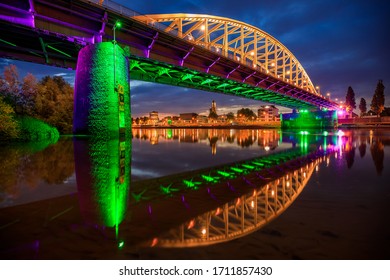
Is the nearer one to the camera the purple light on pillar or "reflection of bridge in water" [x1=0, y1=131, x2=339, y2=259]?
"reflection of bridge in water" [x1=0, y1=131, x2=339, y2=259]

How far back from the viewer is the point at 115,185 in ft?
19.4

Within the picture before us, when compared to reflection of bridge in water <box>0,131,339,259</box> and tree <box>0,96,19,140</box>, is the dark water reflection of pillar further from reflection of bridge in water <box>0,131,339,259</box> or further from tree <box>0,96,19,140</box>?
tree <box>0,96,19,140</box>

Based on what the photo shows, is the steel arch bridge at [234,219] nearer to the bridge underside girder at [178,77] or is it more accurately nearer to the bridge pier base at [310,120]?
the bridge underside girder at [178,77]

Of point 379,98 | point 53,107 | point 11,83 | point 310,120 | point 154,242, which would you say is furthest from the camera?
point 379,98

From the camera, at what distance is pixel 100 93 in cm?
1981

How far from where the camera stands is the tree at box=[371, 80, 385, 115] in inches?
3996

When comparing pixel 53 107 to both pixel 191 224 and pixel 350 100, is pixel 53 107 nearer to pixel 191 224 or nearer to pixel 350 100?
pixel 191 224

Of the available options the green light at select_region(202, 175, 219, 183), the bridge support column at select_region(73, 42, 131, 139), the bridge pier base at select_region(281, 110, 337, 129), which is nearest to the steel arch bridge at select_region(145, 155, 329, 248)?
the green light at select_region(202, 175, 219, 183)

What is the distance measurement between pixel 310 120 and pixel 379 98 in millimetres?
56342

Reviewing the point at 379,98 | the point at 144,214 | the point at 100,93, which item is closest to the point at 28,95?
the point at 100,93

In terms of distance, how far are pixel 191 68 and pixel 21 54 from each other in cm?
1993

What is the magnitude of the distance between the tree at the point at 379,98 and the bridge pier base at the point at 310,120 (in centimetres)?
5058

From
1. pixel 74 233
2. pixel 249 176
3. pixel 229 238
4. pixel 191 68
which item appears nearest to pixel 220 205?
pixel 229 238

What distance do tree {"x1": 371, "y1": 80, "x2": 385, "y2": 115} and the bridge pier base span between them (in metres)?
50.6
